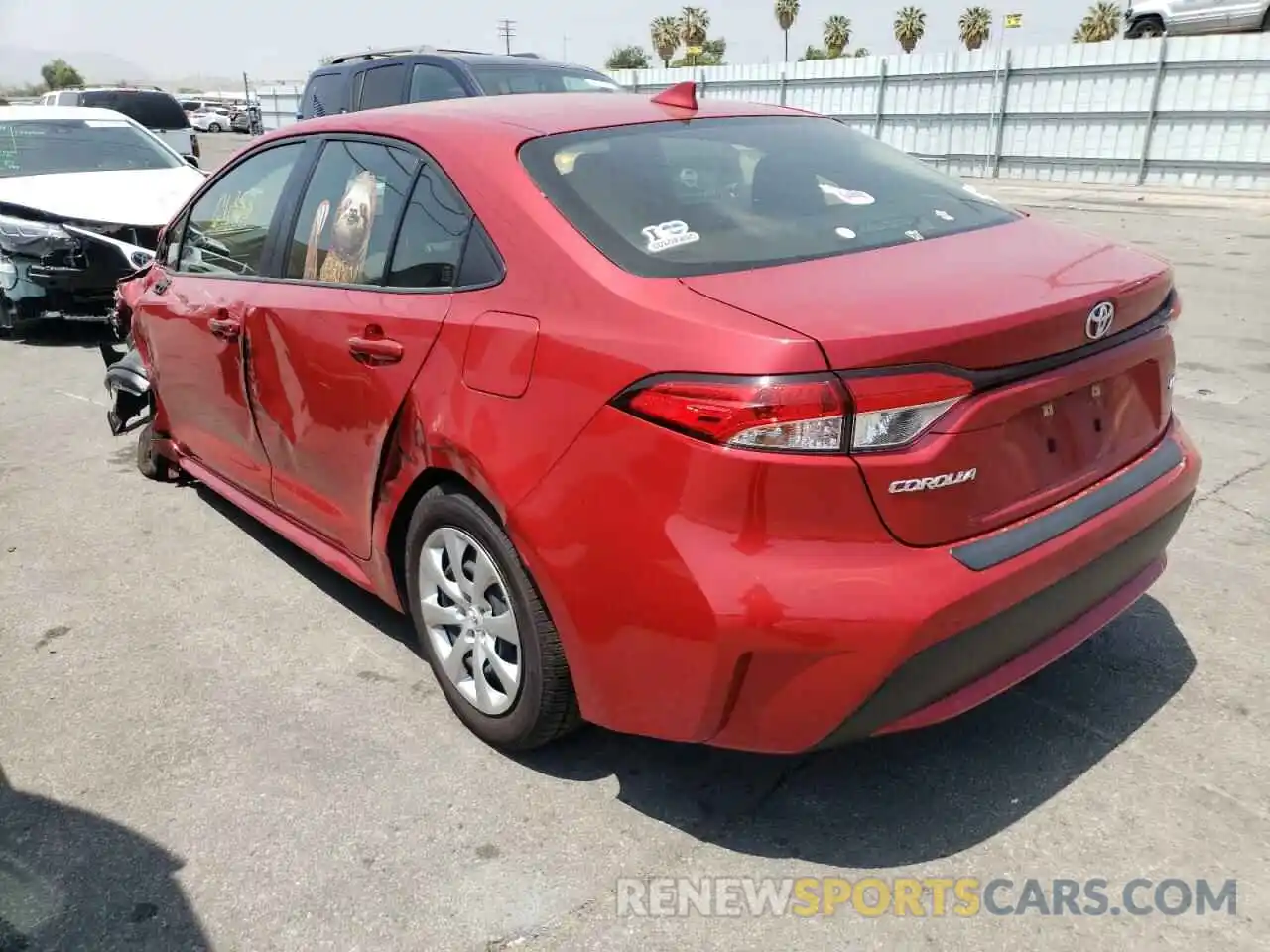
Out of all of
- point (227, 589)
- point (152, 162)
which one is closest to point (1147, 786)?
point (227, 589)

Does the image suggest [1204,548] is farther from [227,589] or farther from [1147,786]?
[227,589]

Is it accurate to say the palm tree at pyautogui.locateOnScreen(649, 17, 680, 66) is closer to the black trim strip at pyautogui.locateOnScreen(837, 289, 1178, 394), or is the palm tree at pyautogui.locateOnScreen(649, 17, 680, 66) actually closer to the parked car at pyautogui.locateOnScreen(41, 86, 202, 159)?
the parked car at pyautogui.locateOnScreen(41, 86, 202, 159)

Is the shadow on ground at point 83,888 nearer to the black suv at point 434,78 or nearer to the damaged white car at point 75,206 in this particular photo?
the damaged white car at point 75,206

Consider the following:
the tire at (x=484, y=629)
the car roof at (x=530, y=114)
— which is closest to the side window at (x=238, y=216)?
the car roof at (x=530, y=114)

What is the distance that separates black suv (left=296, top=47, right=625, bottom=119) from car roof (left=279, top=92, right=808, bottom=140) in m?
5.38

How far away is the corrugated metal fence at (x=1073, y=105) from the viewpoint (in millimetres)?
17812

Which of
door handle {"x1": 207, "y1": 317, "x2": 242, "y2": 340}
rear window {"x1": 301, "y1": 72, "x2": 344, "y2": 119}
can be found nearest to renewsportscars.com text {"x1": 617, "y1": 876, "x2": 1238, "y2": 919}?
door handle {"x1": 207, "y1": 317, "x2": 242, "y2": 340}

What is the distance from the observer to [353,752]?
2.84 metres

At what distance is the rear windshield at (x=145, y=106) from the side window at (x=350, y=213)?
15696mm

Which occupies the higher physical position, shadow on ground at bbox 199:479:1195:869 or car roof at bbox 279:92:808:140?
car roof at bbox 279:92:808:140

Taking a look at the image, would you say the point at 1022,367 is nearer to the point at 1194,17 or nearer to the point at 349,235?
the point at 349,235

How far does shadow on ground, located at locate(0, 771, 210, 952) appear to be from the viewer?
87.3 inches

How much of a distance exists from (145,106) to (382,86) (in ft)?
31.7

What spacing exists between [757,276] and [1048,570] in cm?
92
